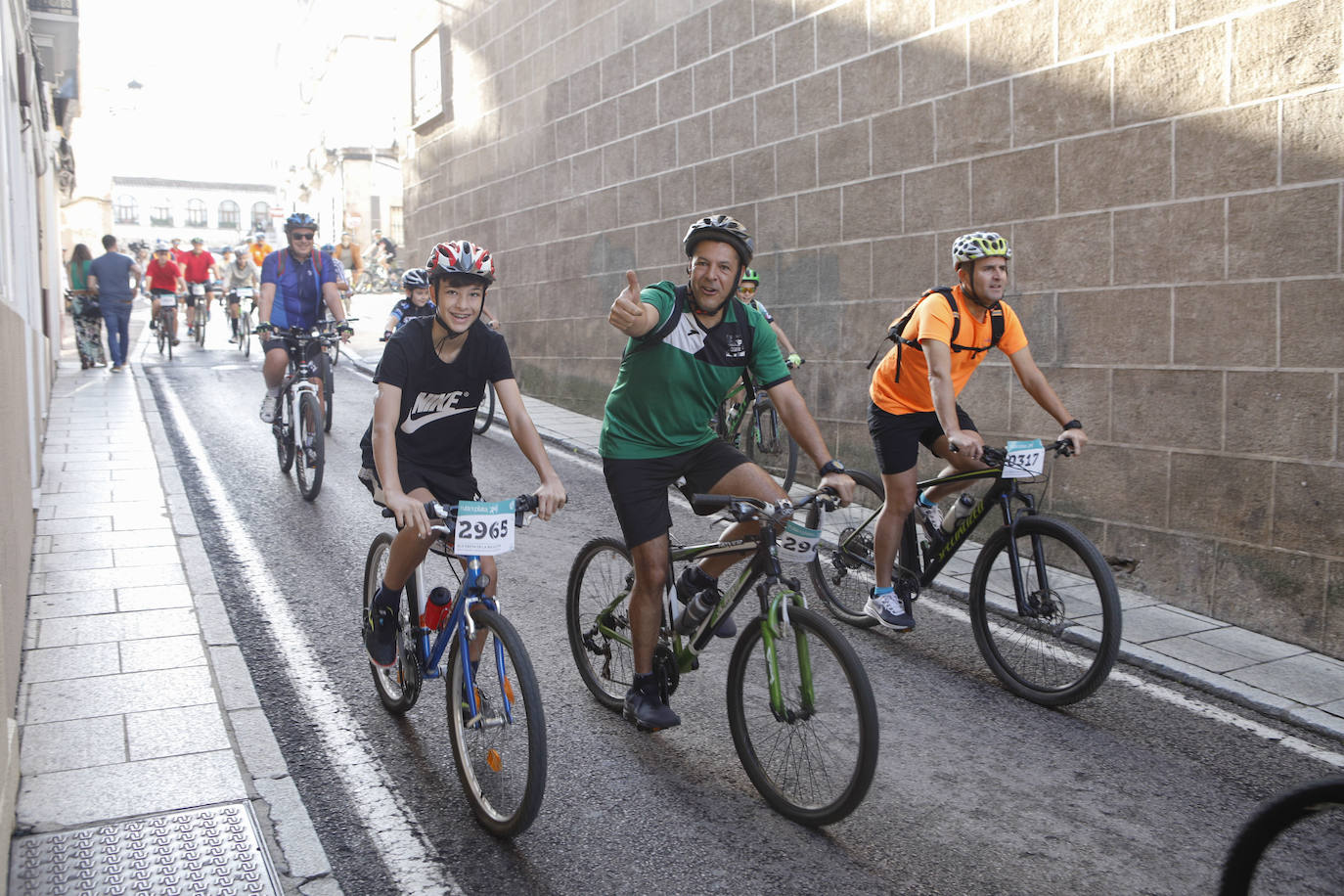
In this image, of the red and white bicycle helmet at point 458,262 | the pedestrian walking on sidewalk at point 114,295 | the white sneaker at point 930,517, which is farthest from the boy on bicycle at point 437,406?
the pedestrian walking on sidewalk at point 114,295

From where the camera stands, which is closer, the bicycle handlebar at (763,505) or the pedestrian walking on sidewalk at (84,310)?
the bicycle handlebar at (763,505)

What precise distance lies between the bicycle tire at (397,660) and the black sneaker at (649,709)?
778 mm

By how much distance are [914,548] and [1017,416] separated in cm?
250

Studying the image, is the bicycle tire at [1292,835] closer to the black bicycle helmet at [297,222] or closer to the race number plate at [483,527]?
the race number plate at [483,527]

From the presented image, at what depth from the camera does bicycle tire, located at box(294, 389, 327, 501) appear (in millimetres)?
8430

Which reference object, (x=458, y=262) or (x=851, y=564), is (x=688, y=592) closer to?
(x=458, y=262)

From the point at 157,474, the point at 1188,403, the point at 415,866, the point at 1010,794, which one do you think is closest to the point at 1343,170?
the point at 1188,403

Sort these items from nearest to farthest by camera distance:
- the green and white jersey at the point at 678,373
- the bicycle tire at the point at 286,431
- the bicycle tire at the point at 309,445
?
1. the green and white jersey at the point at 678,373
2. the bicycle tire at the point at 309,445
3. the bicycle tire at the point at 286,431

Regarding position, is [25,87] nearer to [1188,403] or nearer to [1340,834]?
[1188,403]

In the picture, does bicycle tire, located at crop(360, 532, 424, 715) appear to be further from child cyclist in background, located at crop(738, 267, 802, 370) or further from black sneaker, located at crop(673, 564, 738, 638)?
child cyclist in background, located at crop(738, 267, 802, 370)

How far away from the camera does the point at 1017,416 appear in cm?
768

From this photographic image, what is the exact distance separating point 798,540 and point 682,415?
78 cm

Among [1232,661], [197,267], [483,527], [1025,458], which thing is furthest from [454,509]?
[197,267]

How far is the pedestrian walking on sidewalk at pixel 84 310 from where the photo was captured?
1672 cm
